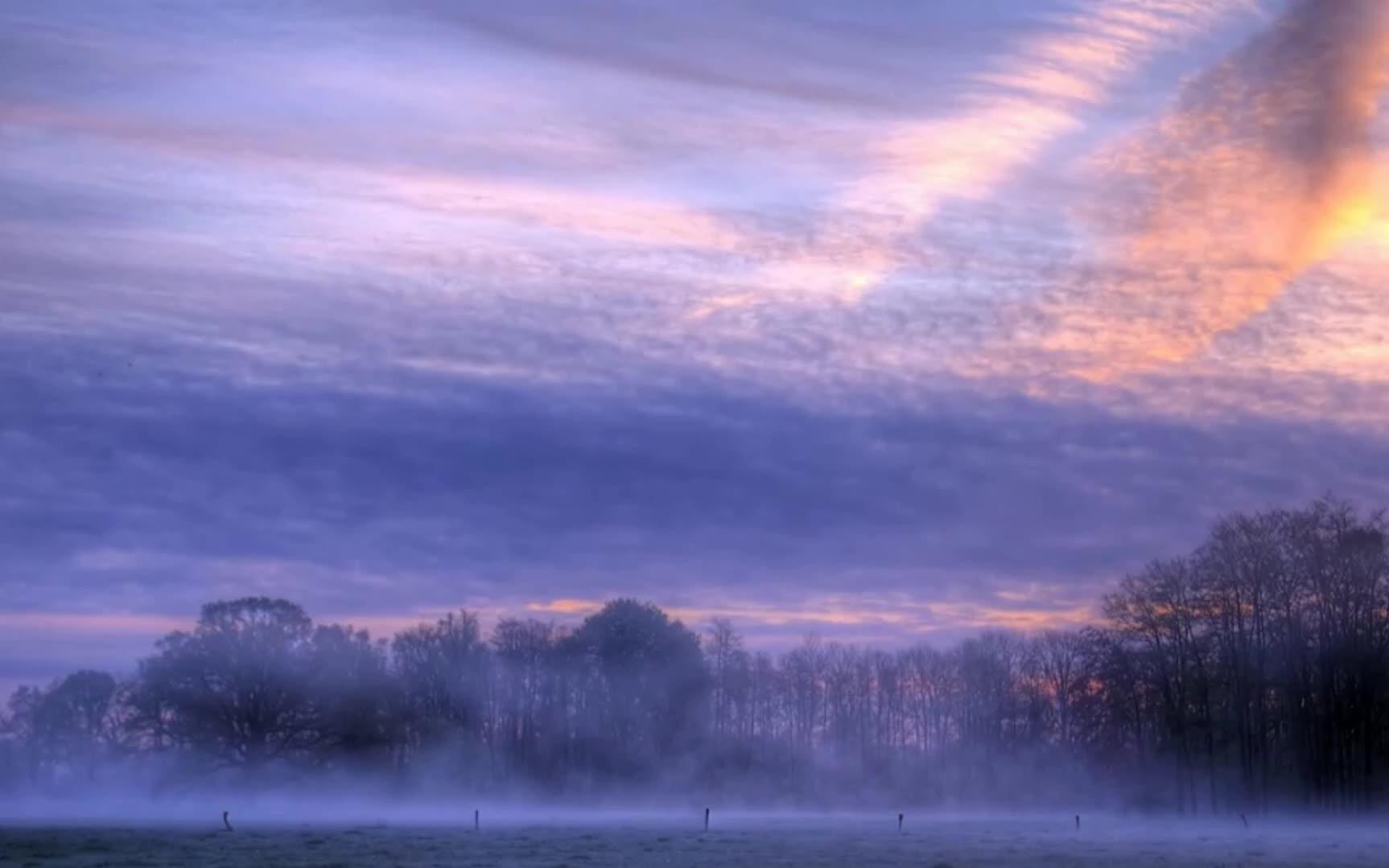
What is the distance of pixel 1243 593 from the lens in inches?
4040

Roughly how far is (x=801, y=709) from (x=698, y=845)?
85997mm

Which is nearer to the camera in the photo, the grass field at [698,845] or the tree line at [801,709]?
the grass field at [698,845]

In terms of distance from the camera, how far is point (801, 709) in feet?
474

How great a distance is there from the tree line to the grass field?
16393 mm

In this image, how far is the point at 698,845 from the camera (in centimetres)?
5972

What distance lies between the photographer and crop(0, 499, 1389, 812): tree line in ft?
326

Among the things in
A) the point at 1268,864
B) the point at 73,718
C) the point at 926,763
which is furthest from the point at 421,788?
the point at 1268,864

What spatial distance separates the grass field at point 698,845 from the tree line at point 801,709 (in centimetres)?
1639

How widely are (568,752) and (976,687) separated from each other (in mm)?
36259

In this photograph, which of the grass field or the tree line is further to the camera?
the tree line

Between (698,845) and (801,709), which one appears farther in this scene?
(801,709)

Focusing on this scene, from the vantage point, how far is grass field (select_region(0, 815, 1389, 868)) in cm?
5056

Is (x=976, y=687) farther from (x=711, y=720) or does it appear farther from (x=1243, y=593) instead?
(x=1243, y=593)

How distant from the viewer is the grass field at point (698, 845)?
50562 millimetres
